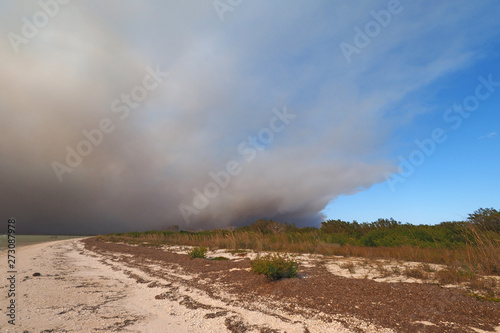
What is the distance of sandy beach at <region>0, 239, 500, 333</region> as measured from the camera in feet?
17.8

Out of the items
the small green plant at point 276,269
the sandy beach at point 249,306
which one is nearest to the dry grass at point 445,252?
the sandy beach at point 249,306

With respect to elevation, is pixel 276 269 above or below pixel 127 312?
above

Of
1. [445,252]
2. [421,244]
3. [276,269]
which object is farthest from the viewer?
[421,244]

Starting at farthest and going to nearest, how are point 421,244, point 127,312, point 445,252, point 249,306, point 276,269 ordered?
1. point 421,244
2. point 445,252
3. point 276,269
4. point 249,306
5. point 127,312

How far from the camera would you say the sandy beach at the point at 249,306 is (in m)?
5.44

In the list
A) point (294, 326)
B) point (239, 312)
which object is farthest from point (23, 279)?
point (294, 326)

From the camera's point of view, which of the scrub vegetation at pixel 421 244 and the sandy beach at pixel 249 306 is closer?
the sandy beach at pixel 249 306

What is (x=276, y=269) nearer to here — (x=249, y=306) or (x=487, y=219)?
(x=249, y=306)

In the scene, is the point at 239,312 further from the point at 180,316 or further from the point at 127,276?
the point at 127,276

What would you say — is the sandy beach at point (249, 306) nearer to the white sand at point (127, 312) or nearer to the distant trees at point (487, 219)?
→ the white sand at point (127, 312)

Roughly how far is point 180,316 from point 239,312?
4.79ft

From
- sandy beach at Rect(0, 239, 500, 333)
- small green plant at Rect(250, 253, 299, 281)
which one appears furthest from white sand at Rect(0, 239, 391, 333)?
small green plant at Rect(250, 253, 299, 281)

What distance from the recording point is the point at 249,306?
6840 millimetres

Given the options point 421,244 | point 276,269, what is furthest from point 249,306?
point 421,244
